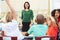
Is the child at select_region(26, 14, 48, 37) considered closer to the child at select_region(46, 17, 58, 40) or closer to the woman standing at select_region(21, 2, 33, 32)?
the child at select_region(46, 17, 58, 40)

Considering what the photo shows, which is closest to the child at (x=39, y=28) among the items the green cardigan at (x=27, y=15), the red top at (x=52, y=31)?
the red top at (x=52, y=31)

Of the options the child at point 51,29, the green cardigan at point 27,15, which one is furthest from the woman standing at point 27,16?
the child at point 51,29

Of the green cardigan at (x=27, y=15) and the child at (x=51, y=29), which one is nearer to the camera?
the child at (x=51, y=29)

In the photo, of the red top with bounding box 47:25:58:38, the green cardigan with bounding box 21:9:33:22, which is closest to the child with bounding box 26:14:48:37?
the red top with bounding box 47:25:58:38

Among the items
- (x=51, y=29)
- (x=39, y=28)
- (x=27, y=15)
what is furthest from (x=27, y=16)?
(x=39, y=28)

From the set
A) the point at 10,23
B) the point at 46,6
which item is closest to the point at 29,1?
the point at 46,6

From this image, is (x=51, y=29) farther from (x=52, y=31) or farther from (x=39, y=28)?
(x=39, y=28)

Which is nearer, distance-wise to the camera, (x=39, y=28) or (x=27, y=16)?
(x=39, y=28)

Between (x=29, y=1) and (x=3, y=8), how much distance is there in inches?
31.4

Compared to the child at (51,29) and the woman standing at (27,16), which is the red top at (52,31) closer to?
the child at (51,29)

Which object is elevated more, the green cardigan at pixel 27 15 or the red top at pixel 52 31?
the green cardigan at pixel 27 15

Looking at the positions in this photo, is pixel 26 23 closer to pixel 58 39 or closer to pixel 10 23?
pixel 58 39

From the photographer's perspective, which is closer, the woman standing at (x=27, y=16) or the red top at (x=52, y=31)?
A: the red top at (x=52, y=31)

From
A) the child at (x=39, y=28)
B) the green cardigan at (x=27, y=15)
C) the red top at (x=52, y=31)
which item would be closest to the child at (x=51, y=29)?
the red top at (x=52, y=31)
